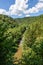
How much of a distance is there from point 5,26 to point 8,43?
1.25 meters

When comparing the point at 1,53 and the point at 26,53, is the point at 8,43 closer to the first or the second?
the point at 1,53

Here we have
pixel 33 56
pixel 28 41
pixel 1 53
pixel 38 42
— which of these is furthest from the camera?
pixel 28 41

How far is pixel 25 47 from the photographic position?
53000 millimetres

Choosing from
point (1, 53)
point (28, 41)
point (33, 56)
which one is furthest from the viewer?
point (28, 41)

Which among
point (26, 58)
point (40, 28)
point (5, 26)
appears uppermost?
point (5, 26)

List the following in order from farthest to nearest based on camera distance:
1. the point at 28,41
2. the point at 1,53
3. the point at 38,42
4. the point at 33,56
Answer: the point at 28,41 → the point at 38,42 → the point at 33,56 → the point at 1,53

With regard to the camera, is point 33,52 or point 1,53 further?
point 33,52

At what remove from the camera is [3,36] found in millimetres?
16844

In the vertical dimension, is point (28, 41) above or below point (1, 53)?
below

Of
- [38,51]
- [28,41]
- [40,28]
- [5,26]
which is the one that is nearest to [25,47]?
[28,41]

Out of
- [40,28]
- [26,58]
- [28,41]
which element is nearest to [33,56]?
[26,58]

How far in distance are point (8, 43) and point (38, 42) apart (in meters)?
28.7

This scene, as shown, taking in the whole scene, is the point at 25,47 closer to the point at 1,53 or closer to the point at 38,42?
the point at 38,42

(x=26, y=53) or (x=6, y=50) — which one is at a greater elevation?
(x=6, y=50)
